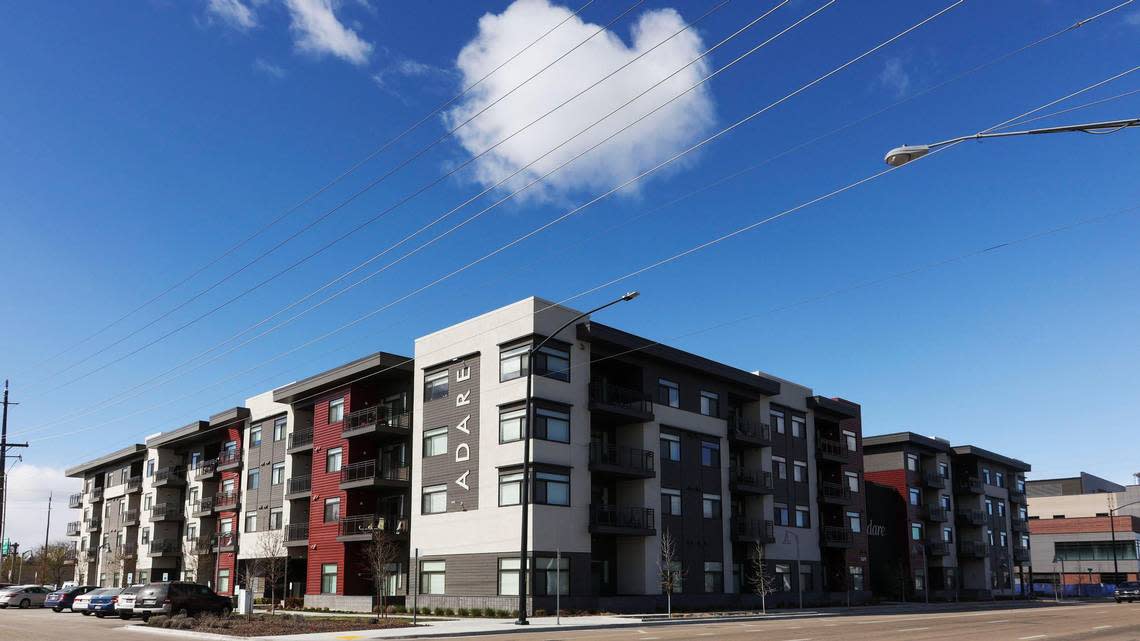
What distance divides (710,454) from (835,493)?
1528 cm

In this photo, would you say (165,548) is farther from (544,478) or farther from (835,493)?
(835,493)

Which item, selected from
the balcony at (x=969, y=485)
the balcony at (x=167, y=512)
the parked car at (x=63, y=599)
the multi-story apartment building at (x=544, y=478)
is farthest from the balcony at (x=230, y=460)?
the balcony at (x=969, y=485)

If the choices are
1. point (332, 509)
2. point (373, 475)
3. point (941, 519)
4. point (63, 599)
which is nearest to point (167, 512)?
point (63, 599)

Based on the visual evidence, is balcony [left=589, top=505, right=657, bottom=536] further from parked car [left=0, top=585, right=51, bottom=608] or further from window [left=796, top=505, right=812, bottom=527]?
parked car [left=0, top=585, right=51, bottom=608]

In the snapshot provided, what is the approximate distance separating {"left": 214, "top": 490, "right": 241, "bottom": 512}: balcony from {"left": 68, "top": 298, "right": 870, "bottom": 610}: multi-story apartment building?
174mm

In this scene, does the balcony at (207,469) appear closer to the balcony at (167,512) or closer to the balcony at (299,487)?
the balcony at (167,512)

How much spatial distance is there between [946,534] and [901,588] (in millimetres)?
13459

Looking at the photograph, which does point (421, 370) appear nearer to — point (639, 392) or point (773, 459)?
point (639, 392)

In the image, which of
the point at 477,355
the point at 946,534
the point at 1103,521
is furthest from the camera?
the point at 1103,521

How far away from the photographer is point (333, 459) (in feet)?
177

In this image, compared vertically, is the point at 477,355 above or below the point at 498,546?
above

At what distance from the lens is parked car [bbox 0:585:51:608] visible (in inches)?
2350

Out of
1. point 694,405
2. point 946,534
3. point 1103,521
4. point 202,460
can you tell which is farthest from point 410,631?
point 1103,521

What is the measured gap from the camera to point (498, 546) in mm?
42812
